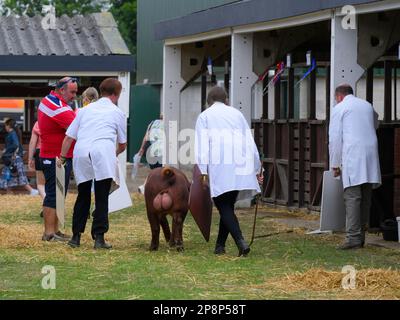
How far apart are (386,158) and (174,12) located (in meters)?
16.0

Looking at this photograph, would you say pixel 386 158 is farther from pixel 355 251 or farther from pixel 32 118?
pixel 32 118

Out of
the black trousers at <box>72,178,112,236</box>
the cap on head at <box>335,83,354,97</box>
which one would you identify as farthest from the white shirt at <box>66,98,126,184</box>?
the cap on head at <box>335,83,354,97</box>

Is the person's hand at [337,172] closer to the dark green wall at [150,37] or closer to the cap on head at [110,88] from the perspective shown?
the cap on head at [110,88]

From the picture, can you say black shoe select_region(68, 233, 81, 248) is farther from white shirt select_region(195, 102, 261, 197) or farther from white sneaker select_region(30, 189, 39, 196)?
white sneaker select_region(30, 189, 39, 196)

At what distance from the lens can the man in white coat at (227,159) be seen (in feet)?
38.6

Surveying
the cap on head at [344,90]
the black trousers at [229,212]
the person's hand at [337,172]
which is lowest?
the black trousers at [229,212]

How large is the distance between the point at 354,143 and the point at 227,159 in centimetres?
184

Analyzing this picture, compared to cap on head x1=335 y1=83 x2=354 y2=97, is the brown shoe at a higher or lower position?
lower

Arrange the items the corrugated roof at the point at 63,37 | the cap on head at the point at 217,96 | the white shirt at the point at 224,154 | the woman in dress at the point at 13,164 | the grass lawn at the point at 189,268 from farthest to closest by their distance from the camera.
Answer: the corrugated roof at the point at 63,37 → the woman in dress at the point at 13,164 → the cap on head at the point at 217,96 → the white shirt at the point at 224,154 → the grass lawn at the point at 189,268

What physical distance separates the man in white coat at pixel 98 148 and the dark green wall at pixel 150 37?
16782mm

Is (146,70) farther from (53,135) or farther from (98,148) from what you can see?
(98,148)

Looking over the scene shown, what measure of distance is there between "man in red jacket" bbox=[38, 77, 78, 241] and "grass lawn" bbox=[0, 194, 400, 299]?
1.21 feet

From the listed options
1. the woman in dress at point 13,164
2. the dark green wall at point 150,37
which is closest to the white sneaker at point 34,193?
the woman in dress at point 13,164

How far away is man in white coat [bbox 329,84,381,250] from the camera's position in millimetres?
12883
